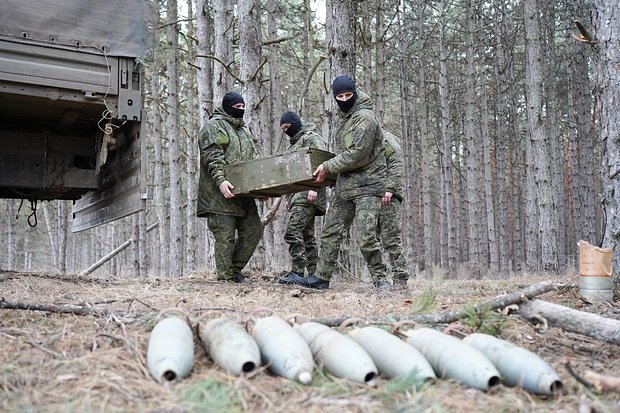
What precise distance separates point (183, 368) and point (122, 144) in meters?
4.27

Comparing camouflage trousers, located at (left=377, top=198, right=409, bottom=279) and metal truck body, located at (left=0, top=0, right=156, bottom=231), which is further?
camouflage trousers, located at (left=377, top=198, right=409, bottom=279)

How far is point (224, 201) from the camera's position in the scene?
717cm

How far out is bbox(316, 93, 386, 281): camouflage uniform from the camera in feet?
20.9

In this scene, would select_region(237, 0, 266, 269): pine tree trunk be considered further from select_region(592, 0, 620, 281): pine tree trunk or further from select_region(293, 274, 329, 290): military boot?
select_region(592, 0, 620, 281): pine tree trunk

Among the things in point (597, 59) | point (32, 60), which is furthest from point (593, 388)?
point (32, 60)

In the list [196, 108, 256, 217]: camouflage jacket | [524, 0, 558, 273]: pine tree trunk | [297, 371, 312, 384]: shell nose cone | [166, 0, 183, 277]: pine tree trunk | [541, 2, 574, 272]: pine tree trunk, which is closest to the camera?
[297, 371, 312, 384]: shell nose cone

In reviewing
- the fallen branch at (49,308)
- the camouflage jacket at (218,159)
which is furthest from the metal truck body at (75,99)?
the fallen branch at (49,308)

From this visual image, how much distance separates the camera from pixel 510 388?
271 centimetres

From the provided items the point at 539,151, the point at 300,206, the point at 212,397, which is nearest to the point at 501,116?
the point at 539,151

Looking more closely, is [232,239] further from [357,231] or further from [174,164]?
[174,164]

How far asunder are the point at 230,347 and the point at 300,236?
5.32 m

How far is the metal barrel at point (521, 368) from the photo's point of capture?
260cm

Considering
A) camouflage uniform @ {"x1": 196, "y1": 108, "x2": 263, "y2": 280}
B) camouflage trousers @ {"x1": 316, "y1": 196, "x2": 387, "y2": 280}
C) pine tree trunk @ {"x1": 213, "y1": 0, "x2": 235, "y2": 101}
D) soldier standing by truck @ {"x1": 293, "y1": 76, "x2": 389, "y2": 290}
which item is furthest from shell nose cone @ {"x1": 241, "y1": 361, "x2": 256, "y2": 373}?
pine tree trunk @ {"x1": 213, "y1": 0, "x2": 235, "y2": 101}

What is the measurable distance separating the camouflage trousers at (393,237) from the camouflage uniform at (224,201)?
1.68 meters
